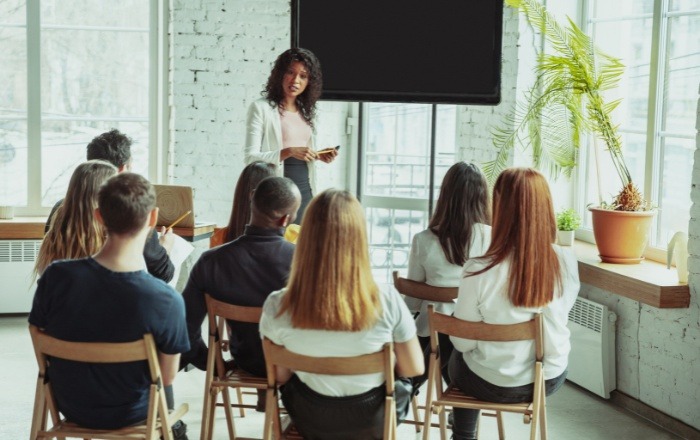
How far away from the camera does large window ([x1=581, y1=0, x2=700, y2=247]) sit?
4.68 meters

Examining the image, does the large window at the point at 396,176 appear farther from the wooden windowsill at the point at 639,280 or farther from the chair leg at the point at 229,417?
the chair leg at the point at 229,417

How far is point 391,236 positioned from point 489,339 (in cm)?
349

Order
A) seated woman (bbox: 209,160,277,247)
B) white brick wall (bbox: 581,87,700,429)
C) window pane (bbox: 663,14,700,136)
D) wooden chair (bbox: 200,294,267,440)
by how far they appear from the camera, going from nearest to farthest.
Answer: wooden chair (bbox: 200,294,267,440) → seated woman (bbox: 209,160,277,247) → white brick wall (bbox: 581,87,700,429) → window pane (bbox: 663,14,700,136)

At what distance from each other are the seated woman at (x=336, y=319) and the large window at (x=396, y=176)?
363 cm

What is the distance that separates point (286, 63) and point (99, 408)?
2463 mm

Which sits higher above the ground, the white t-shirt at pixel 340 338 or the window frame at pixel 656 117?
the window frame at pixel 656 117

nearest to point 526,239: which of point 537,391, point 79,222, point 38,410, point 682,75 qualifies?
→ point 537,391

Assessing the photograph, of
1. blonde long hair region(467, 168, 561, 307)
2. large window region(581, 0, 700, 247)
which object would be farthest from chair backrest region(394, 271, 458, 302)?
large window region(581, 0, 700, 247)

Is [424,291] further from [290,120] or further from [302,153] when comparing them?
[290,120]

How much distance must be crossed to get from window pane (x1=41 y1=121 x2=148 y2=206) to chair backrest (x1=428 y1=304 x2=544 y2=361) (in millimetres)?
3682

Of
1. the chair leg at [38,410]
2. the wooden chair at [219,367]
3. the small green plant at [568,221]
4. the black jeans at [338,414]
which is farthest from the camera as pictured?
the small green plant at [568,221]

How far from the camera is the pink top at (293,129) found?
508 cm

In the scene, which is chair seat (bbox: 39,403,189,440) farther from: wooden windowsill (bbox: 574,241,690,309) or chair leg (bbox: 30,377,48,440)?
wooden windowsill (bbox: 574,241,690,309)

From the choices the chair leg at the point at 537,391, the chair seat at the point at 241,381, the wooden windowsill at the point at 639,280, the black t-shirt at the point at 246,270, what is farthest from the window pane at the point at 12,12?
the chair leg at the point at 537,391
